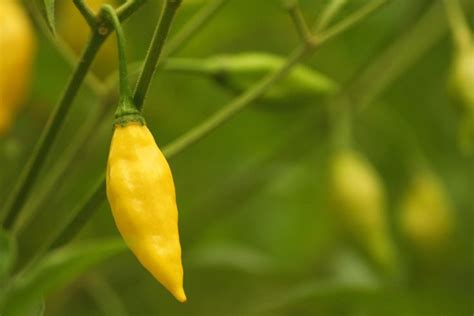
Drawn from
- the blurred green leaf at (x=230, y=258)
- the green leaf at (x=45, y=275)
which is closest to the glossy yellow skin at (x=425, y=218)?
the blurred green leaf at (x=230, y=258)

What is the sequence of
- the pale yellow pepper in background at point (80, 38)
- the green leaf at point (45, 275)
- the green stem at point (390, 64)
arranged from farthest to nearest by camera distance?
the green stem at point (390, 64) < the pale yellow pepper in background at point (80, 38) < the green leaf at point (45, 275)

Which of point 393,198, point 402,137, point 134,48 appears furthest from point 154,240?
point 393,198

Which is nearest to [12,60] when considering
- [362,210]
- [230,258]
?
[362,210]

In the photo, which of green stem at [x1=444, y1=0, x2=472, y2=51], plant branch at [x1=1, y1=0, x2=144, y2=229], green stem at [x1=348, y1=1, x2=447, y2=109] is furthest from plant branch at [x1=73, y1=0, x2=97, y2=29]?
green stem at [x1=348, y1=1, x2=447, y2=109]

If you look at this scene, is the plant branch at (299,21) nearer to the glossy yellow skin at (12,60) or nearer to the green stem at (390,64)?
the glossy yellow skin at (12,60)

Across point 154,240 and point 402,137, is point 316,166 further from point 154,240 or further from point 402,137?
point 154,240

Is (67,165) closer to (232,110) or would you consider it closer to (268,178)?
(232,110)
